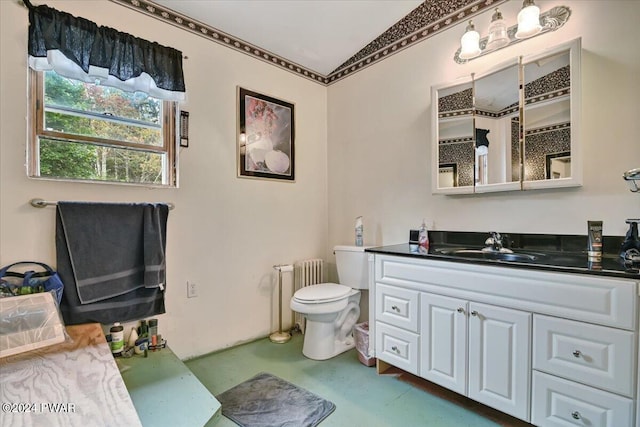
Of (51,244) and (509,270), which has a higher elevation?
(51,244)

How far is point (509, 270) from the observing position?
1.46 meters

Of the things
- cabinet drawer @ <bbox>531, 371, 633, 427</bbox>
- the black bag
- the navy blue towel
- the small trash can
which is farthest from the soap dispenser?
the black bag

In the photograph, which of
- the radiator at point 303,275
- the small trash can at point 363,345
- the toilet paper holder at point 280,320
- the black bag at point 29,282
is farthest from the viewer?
the radiator at point 303,275

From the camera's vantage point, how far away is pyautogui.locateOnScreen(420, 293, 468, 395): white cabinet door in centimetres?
162

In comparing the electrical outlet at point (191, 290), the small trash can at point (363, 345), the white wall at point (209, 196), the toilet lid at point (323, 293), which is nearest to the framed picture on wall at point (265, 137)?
the white wall at point (209, 196)

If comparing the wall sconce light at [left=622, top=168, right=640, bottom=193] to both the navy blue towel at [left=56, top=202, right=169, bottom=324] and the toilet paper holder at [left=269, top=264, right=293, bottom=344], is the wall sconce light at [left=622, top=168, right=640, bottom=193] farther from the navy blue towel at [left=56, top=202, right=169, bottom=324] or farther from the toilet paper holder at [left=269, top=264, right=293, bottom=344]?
the navy blue towel at [left=56, top=202, right=169, bottom=324]

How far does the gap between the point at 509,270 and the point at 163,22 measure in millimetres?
2588

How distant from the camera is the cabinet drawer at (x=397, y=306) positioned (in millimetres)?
1817

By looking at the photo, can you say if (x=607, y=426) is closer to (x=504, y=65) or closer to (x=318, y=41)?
(x=504, y=65)

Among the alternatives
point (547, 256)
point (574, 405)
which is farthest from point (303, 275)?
point (574, 405)

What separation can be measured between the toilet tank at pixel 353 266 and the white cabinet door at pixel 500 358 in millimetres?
926

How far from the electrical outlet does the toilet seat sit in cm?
72

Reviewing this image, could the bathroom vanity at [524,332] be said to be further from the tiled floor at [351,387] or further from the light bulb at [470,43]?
the light bulb at [470,43]

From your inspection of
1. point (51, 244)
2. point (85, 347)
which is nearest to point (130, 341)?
point (85, 347)
